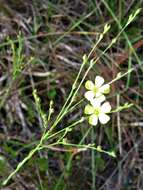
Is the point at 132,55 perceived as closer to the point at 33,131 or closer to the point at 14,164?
the point at 33,131

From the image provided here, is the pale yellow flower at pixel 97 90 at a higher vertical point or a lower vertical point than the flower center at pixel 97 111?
higher

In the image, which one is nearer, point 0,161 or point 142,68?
point 0,161

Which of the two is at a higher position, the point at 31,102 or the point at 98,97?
the point at 98,97

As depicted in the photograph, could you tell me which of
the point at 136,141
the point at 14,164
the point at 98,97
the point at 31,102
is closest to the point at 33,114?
the point at 31,102

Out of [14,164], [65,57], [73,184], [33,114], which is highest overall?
[65,57]

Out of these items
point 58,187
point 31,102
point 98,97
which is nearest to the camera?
point 98,97

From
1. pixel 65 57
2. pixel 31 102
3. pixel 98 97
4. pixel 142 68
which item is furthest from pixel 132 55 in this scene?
pixel 98 97

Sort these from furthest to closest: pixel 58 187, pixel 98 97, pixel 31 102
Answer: pixel 31 102 < pixel 58 187 < pixel 98 97

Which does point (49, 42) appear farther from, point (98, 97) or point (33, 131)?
point (98, 97)

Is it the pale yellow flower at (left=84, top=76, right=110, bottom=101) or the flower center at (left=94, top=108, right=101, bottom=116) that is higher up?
the pale yellow flower at (left=84, top=76, right=110, bottom=101)
